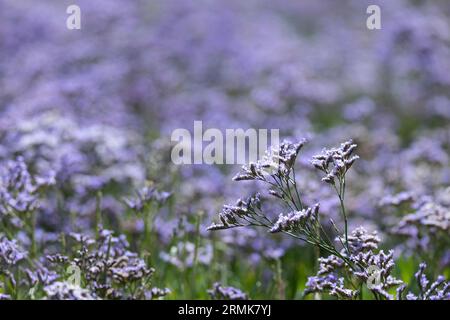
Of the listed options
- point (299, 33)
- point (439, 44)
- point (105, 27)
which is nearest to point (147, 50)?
point (105, 27)

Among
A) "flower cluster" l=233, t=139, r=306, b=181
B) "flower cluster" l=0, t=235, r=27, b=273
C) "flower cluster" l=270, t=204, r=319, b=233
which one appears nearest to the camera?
"flower cluster" l=270, t=204, r=319, b=233

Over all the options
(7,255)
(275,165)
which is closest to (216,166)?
(7,255)

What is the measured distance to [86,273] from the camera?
3.48 m

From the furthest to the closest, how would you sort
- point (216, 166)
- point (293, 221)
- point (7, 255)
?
point (216, 166)
point (7, 255)
point (293, 221)

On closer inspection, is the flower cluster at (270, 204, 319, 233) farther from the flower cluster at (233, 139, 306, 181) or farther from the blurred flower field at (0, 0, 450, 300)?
the flower cluster at (233, 139, 306, 181)

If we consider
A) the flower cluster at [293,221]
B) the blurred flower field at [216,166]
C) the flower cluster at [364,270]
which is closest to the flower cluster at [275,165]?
the blurred flower field at [216,166]

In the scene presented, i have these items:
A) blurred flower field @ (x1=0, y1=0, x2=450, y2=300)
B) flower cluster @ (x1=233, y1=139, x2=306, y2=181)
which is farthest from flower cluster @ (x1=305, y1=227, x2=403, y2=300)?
flower cluster @ (x1=233, y1=139, x2=306, y2=181)

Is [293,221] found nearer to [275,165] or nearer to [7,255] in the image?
[275,165]

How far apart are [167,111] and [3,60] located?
7.34 ft

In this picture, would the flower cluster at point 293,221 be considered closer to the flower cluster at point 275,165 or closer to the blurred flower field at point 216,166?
the blurred flower field at point 216,166

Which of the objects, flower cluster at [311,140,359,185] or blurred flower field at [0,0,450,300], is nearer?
flower cluster at [311,140,359,185]

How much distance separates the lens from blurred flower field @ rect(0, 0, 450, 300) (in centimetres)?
347

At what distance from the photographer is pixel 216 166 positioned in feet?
21.4

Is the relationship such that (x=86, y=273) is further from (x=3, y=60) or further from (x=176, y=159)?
(x=3, y=60)
